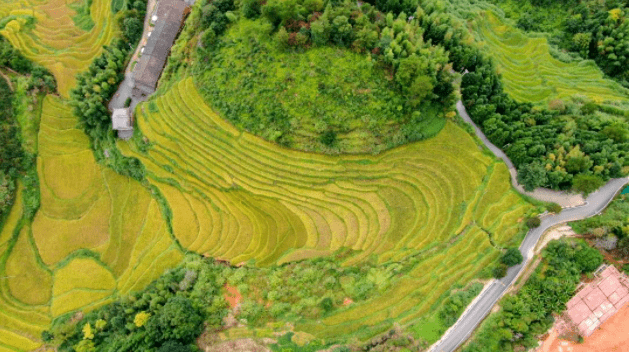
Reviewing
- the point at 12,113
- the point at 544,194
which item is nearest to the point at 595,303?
the point at 544,194

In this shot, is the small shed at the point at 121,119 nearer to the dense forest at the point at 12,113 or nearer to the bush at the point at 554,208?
the dense forest at the point at 12,113

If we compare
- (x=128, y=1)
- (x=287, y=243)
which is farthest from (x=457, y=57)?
(x=128, y=1)

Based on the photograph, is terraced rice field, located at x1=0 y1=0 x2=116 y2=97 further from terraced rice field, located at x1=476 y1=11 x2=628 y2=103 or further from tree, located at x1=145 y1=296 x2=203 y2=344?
terraced rice field, located at x1=476 y1=11 x2=628 y2=103

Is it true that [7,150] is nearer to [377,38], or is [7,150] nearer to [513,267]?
[377,38]

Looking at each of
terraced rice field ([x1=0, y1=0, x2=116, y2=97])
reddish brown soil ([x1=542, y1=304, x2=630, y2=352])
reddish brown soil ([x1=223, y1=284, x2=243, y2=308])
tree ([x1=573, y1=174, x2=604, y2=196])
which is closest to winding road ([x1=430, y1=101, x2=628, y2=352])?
tree ([x1=573, y1=174, x2=604, y2=196])

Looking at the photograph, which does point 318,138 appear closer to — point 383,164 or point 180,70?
point 383,164

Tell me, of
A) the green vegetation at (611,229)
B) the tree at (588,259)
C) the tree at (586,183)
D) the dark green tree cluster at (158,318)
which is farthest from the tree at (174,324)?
the tree at (586,183)

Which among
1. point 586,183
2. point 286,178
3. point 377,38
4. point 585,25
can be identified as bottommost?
point 286,178
